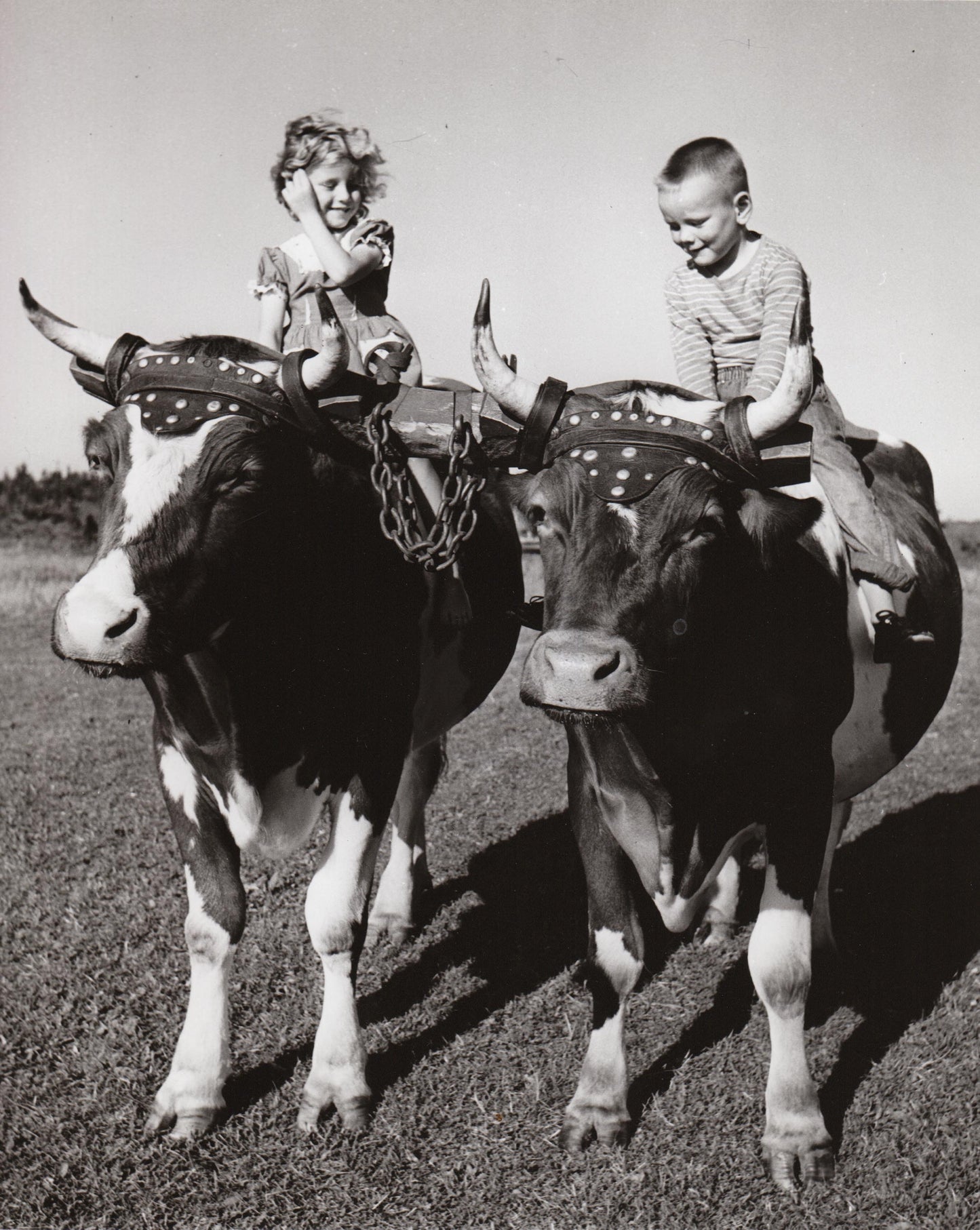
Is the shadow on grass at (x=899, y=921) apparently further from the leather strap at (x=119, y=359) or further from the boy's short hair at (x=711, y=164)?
the leather strap at (x=119, y=359)

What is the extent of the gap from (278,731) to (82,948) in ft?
6.56

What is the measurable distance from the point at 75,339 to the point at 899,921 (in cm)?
448

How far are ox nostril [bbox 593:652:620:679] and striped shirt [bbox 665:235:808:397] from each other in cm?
133

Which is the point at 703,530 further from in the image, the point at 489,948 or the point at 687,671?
the point at 489,948

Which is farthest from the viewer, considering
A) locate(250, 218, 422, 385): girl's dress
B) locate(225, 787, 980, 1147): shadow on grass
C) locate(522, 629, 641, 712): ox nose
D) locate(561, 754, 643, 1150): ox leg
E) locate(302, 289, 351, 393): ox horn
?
locate(250, 218, 422, 385): girl's dress

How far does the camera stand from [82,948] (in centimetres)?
496

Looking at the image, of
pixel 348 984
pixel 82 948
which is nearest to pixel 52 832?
pixel 82 948

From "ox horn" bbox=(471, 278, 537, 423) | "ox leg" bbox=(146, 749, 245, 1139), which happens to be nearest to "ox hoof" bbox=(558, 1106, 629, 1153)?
"ox leg" bbox=(146, 749, 245, 1139)

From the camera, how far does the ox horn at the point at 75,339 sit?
11.8 ft

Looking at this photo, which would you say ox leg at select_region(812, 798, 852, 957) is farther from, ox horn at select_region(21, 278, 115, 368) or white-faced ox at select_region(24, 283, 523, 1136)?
ox horn at select_region(21, 278, 115, 368)

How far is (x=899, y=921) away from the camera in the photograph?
5504mm

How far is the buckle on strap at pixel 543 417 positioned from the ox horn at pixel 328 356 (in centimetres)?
59

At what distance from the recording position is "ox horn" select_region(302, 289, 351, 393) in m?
3.31

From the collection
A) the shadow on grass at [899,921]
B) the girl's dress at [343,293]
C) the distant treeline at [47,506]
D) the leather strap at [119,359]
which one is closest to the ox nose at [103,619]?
the leather strap at [119,359]
